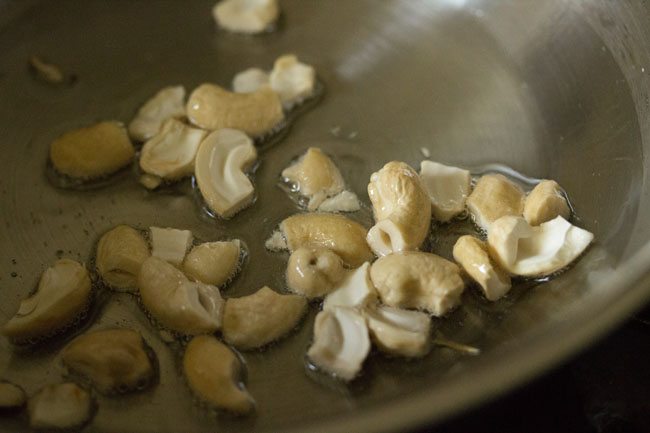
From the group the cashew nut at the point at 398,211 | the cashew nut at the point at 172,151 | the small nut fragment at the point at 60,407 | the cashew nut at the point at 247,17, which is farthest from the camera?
the cashew nut at the point at 247,17

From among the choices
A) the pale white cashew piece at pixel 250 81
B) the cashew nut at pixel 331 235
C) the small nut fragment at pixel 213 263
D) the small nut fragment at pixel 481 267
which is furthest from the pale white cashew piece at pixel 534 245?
the pale white cashew piece at pixel 250 81

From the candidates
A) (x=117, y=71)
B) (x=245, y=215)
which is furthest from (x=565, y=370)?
(x=117, y=71)

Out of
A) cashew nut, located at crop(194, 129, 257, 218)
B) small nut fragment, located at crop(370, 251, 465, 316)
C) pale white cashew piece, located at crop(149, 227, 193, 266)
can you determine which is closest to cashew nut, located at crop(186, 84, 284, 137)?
cashew nut, located at crop(194, 129, 257, 218)

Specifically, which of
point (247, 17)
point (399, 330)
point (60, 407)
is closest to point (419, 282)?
point (399, 330)

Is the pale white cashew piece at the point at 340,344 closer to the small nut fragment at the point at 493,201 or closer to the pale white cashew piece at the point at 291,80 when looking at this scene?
the small nut fragment at the point at 493,201

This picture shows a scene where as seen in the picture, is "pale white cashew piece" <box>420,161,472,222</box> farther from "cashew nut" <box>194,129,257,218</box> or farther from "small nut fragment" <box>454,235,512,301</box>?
"cashew nut" <box>194,129,257,218</box>

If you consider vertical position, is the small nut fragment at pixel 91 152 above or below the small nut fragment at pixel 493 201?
below

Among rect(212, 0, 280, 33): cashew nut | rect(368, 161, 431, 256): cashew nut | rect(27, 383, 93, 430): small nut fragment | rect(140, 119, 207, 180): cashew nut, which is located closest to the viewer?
rect(27, 383, 93, 430): small nut fragment
